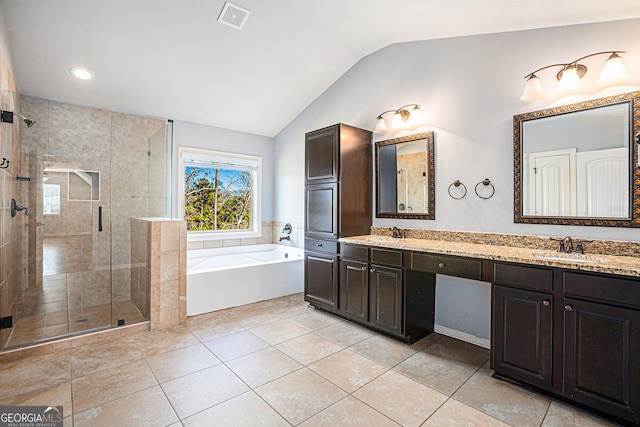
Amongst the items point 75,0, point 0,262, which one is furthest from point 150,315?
point 75,0

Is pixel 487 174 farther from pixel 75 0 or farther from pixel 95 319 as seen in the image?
pixel 95 319

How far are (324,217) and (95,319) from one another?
237cm

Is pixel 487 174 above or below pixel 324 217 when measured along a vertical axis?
above

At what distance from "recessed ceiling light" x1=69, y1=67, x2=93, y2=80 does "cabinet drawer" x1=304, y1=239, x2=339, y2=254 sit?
2755 mm

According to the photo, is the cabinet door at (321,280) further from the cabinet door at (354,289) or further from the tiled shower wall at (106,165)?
the tiled shower wall at (106,165)

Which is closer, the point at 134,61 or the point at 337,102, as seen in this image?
the point at 134,61

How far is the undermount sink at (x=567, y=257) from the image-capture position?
6.14ft

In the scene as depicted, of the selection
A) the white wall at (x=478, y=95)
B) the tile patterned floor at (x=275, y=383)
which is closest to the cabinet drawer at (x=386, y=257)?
the white wall at (x=478, y=95)

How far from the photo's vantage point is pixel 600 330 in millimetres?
1684

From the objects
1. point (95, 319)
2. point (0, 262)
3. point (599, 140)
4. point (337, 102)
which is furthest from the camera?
point (337, 102)

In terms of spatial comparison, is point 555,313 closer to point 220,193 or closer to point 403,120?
point 403,120

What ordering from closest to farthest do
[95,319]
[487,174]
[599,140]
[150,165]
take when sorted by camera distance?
[599,140] → [487,174] → [95,319] → [150,165]

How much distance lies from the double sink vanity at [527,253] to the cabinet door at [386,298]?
0.01m

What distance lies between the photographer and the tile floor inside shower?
2752mm
